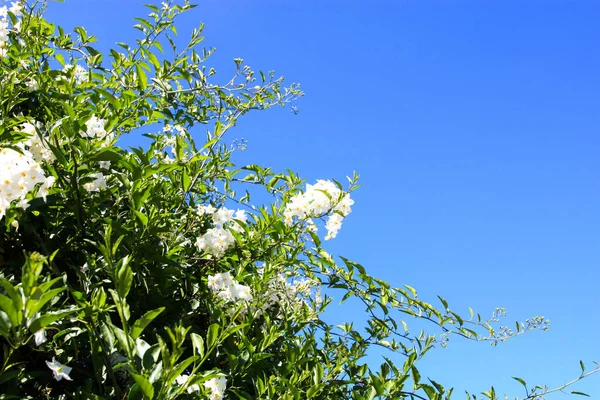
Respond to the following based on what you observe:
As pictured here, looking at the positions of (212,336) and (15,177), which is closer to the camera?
(212,336)

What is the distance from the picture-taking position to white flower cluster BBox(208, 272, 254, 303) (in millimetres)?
2379

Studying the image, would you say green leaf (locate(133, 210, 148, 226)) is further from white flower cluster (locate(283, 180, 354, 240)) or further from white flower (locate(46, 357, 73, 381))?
white flower cluster (locate(283, 180, 354, 240))

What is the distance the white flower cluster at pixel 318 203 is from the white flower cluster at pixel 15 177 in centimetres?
102

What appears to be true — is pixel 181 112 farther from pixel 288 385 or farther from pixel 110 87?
pixel 288 385

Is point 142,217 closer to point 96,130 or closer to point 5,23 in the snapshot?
point 96,130

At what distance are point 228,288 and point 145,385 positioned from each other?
3.73ft

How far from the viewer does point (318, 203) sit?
8.17 feet

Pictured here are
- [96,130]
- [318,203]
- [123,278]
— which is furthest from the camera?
[318,203]

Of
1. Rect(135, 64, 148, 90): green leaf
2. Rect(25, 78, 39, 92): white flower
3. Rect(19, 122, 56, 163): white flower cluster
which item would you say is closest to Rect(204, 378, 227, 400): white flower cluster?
Rect(19, 122, 56, 163): white flower cluster

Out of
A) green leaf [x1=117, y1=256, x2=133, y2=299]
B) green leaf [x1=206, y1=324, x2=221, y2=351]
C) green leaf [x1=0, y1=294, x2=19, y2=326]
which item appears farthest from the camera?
green leaf [x1=206, y1=324, x2=221, y2=351]

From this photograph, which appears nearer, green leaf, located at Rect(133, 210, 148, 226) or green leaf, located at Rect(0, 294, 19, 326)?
green leaf, located at Rect(0, 294, 19, 326)

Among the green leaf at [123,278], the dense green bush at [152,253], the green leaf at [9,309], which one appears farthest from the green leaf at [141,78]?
the green leaf at [9,309]

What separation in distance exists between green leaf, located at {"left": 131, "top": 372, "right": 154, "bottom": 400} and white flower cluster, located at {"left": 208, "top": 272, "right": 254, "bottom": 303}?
109 centimetres

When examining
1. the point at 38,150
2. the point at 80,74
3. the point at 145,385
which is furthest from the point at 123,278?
the point at 80,74
